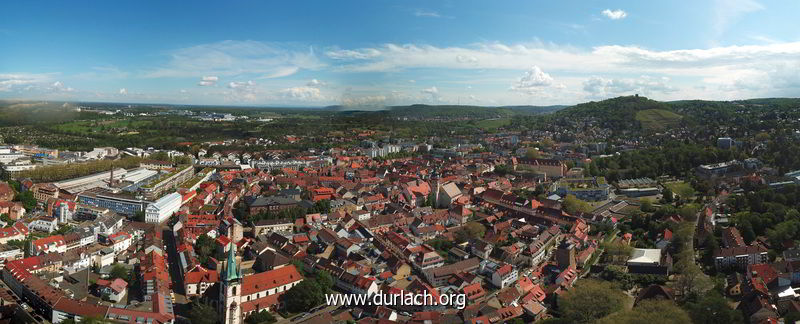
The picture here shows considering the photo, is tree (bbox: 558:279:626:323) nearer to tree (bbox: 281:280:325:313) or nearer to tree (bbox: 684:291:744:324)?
tree (bbox: 684:291:744:324)

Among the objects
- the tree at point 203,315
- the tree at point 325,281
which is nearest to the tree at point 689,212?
the tree at point 325,281

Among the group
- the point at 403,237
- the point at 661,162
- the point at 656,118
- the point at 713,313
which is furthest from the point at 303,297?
the point at 656,118

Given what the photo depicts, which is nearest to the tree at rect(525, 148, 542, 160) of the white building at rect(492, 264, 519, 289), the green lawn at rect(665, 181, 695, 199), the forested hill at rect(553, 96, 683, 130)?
the green lawn at rect(665, 181, 695, 199)

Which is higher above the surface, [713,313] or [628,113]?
[628,113]

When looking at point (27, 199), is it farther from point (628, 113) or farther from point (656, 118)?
point (628, 113)

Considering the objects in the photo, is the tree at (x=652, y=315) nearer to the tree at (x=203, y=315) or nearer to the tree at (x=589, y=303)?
the tree at (x=589, y=303)

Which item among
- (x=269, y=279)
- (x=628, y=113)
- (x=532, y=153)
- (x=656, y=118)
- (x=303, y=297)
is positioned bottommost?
(x=303, y=297)
